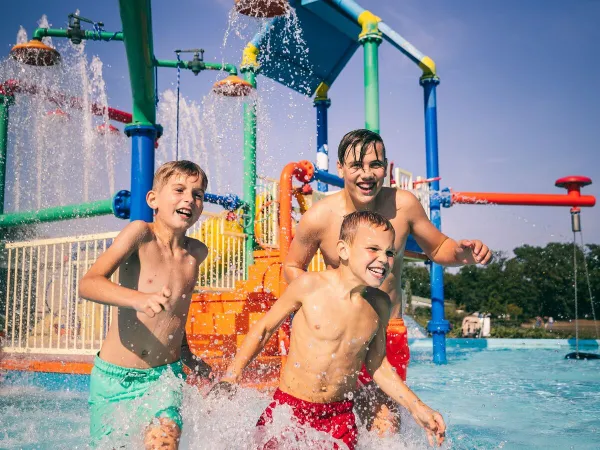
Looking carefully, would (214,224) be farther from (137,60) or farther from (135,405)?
(135,405)

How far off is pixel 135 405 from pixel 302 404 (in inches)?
27.0

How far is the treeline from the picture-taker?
37594 millimetres

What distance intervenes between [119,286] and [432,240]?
5.04 ft

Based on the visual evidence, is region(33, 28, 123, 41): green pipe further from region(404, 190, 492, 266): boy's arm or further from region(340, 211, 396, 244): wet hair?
region(340, 211, 396, 244): wet hair

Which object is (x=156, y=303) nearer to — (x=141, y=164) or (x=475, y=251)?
(x=475, y=251)

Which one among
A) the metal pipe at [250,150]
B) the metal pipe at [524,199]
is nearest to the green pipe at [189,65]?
the metal pipe at [250,150]

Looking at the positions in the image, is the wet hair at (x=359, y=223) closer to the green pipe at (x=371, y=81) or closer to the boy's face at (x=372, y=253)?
the boy's face at (x=372, y=253)

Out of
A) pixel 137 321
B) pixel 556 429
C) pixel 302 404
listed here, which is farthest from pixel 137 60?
pixel 556 429

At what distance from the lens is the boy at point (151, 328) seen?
223 cm

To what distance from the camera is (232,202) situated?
8.23 m

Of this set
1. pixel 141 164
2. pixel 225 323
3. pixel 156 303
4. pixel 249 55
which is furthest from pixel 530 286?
pixel 156 303

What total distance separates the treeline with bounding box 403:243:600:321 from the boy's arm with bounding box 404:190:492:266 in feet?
106

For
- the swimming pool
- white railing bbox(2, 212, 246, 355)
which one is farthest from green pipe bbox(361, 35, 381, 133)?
white railing bbox(2, 212, 246, 355)

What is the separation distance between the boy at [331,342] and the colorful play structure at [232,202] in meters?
0.52
